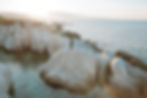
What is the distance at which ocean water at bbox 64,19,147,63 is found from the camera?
144cm

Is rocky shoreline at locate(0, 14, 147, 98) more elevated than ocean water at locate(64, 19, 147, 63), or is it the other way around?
ocean water at locate(64, 19, 147, 63)

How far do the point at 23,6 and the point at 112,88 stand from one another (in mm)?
1049

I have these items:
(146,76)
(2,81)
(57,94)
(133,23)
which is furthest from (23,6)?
(146,76)

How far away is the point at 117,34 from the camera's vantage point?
4.83ft

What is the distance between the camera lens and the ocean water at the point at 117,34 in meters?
1.44

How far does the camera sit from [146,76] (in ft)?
4.73

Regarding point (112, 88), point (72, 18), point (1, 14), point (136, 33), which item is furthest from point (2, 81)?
point (136, 33)

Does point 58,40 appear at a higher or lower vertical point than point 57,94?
higher

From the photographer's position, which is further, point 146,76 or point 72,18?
point 72,18

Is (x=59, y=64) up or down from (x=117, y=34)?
down

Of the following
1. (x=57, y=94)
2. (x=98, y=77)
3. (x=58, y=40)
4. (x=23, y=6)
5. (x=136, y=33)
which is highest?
(x=23, y=6)

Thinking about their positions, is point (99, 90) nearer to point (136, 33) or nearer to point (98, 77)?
point (98, 77)

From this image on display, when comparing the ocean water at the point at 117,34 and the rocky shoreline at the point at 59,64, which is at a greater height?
the ocean water at the point at 117,34

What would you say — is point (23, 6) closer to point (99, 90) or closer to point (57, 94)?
point (57, 94)
